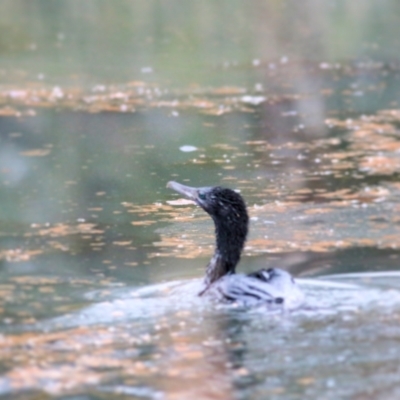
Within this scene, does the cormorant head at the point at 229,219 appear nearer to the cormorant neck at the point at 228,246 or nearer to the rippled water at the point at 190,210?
the cormorant neck at the point at 228,246

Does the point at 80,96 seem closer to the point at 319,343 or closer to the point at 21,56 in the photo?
the point at 21,56

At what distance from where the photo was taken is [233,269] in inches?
307

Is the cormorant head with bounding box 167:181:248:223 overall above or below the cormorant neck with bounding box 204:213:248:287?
above

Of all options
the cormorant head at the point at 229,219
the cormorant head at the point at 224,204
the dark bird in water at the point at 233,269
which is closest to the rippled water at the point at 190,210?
the dark bird in water at the point at 233,269

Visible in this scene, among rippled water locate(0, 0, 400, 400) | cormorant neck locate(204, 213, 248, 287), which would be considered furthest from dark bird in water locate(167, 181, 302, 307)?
rippled water locate(0, 0, 400, 400)

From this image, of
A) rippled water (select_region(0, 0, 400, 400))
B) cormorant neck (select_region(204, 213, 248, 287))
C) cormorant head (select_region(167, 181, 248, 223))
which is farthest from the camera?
cormorant head (select_region(167, 181, 248, 223))

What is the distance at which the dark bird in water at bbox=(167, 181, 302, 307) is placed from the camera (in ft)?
22.2

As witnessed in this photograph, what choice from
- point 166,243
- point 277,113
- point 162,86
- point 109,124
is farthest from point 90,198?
point 162,86

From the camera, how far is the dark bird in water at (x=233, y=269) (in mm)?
6766

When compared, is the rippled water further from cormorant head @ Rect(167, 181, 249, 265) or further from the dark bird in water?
cormorant head @ Rect(167, 181, 249, 265)

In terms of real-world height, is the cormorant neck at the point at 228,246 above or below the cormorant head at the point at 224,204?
below

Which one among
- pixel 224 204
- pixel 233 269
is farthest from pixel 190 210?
pixel 233 269

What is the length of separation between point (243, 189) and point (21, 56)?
1061 centimetres

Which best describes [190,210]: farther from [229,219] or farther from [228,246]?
[228,246]
